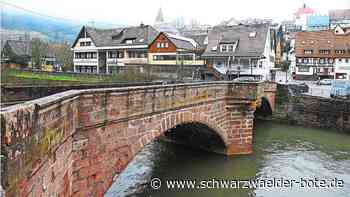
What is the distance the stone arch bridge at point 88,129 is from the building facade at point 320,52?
138ft

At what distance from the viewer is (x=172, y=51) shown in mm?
42312

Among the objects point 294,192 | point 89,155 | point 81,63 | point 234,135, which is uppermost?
point 81,63

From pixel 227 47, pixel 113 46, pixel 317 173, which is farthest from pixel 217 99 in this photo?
pixel 113 46

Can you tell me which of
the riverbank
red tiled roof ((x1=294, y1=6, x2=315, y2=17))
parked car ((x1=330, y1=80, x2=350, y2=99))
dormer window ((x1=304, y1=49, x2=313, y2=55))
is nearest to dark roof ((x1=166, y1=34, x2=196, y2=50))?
the riverbank

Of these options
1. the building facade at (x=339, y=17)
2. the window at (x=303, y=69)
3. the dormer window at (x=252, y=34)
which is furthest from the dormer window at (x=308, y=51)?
the building facade at (x=339, y=17)

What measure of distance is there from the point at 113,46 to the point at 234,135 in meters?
35.1

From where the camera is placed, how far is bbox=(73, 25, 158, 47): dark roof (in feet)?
153

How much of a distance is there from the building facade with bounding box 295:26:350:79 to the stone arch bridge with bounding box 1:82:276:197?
42060mm

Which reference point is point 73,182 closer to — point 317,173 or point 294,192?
point 294,192

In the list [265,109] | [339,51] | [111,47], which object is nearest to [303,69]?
[339,51]

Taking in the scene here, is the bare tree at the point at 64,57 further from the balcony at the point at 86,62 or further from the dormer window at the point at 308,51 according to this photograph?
the dormer window at the point at 308,51

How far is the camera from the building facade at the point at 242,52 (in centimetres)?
3844

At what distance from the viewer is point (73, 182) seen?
8.05m

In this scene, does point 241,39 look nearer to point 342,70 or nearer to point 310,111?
point 310,111
